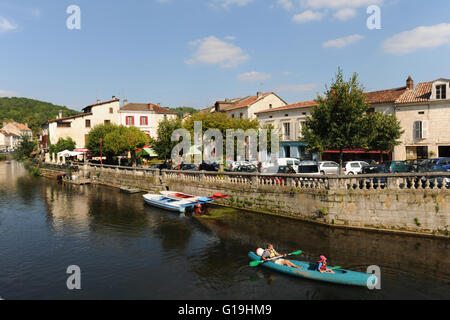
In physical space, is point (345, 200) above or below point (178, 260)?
above

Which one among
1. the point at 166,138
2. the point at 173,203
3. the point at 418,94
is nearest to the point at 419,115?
the point at 418,94

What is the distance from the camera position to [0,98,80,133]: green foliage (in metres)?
153

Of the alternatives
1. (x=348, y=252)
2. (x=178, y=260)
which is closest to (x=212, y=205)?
(x=178, y=260)

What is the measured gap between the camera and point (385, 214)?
689 inches

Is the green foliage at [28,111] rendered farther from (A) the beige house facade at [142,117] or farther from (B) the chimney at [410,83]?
(B) the chimney at [410,83]

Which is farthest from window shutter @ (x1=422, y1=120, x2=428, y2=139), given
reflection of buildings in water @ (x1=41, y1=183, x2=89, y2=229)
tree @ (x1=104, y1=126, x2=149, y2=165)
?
tree @ (x1=104, y1=126, x2=149, y2=165)

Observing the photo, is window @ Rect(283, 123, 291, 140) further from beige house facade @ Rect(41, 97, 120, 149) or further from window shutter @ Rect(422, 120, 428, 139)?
beige house facade @ Rect(41, 97, 120, 149)

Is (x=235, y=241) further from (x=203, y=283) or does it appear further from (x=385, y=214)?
(x=385, y=214)

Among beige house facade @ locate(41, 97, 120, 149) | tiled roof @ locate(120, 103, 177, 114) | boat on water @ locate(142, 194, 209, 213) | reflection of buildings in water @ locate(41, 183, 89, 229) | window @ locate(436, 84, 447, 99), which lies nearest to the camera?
reflection of buildings in water @ locate(41, 183, 89, 229)

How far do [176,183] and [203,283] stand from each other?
18.9 m

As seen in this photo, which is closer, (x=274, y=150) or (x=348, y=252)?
(x=348, y=252)

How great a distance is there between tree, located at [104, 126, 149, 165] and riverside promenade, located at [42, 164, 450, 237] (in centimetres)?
2461

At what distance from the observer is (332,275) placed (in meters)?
12.5

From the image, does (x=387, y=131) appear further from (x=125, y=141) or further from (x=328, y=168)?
(x=125, y=141)
